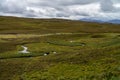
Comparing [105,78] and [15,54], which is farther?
[15,54]

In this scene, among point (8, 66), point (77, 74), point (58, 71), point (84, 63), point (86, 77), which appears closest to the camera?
point (86, 77)

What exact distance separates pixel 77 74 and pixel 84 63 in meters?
6.32

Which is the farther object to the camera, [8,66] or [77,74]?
[8,66]

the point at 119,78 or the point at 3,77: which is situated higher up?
the point at 119,78

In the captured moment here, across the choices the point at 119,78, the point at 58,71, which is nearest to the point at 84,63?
the point at 58,71

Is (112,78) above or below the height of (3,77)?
above

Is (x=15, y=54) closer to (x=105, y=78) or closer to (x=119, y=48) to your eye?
(x=119, y=48)

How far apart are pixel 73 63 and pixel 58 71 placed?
482cm

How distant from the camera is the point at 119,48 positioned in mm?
45094

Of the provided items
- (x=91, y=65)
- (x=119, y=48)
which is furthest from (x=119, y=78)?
(x=119, y=48)

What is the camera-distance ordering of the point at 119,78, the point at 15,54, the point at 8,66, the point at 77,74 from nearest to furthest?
the point at 119,78
the point at 77,74
the point at 8,66
the point at 15,54

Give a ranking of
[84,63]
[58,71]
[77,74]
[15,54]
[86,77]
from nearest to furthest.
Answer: [86,77], [77,74], [58,71], [84,63], [15,54]

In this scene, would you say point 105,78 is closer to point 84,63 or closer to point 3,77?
point 84,63

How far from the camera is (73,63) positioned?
39406 mm
